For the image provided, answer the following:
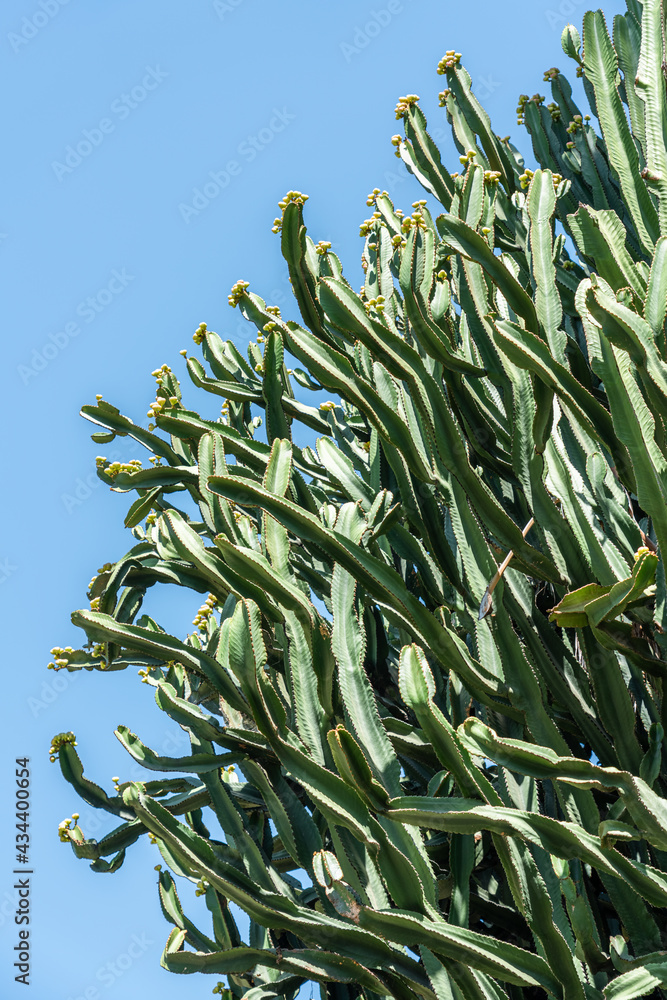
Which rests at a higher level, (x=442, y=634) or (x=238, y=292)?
(x=238, y=292)

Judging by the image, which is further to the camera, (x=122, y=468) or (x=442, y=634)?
(x=122, y=468)

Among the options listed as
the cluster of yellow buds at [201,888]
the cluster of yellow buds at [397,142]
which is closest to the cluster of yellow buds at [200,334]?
the cluster of yellow buds at [397,142]

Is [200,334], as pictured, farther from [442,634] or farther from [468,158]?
[442,634]

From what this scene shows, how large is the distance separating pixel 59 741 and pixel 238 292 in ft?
5.65

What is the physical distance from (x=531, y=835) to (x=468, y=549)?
74cm

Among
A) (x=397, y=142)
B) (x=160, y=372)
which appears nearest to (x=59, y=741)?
(x=160, y=372)

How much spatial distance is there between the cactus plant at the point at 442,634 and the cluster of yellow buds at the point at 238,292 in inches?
15.9

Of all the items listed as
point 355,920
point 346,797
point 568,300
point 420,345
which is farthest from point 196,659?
point 568,300

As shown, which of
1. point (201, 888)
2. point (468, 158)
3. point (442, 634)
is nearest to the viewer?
point (442, 634)

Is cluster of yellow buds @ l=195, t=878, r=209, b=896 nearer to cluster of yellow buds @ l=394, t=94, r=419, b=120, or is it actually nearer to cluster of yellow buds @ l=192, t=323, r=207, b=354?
cluster of yellow buds @ l=192, t=323, r=207, b=354

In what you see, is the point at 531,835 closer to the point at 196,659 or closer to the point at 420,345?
Answer: the point at 196,659

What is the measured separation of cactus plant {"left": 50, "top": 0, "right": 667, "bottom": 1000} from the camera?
201 cm

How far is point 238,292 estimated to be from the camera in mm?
3717

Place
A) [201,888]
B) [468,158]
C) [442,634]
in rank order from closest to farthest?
[442,634] → [201,888] → [468,158]
